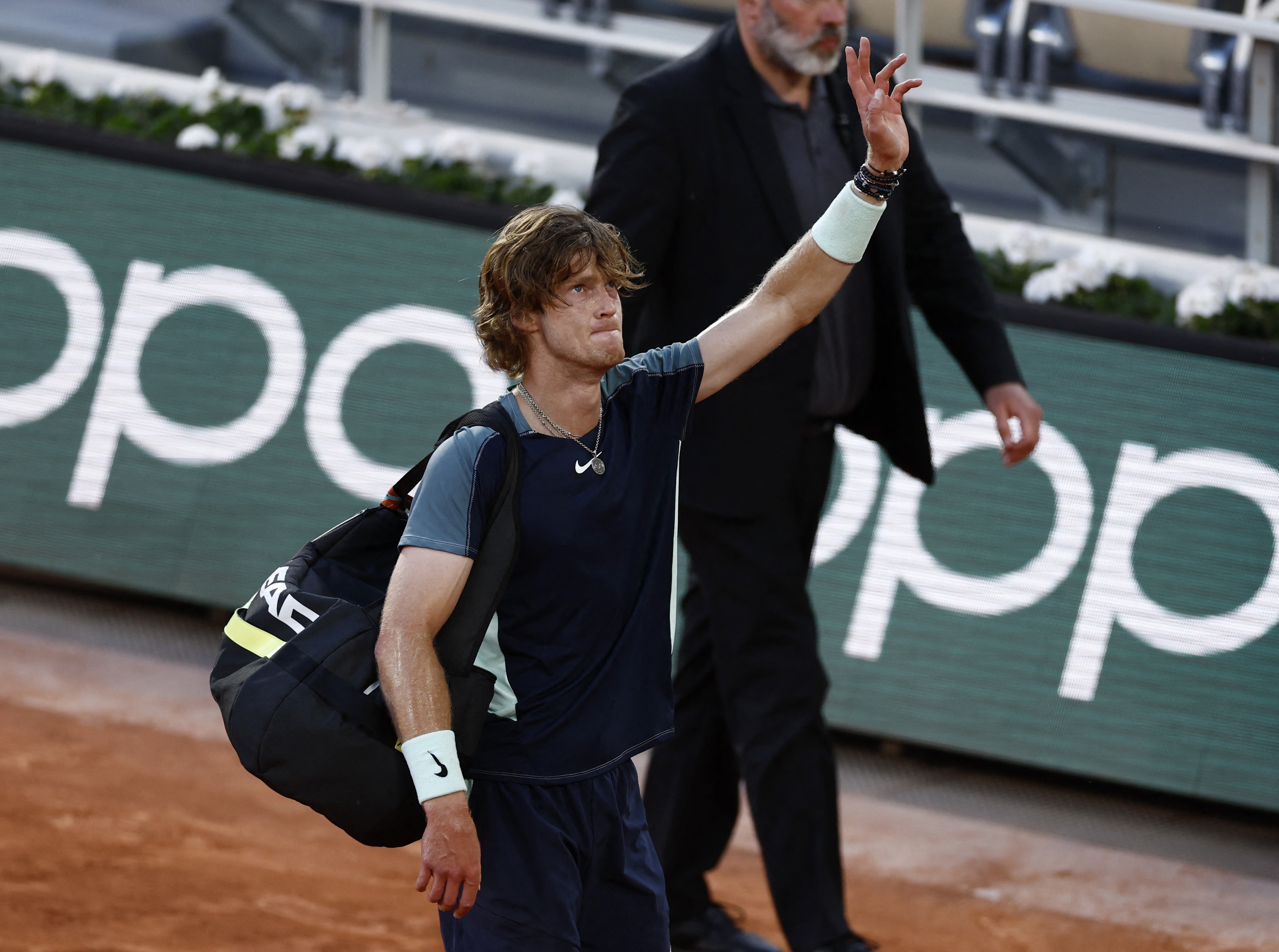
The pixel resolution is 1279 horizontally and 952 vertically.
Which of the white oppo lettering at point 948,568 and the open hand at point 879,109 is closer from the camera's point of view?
the open hand at point 879,109

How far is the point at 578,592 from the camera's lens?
2.57 m

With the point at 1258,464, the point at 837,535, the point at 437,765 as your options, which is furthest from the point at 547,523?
the point at 1258,464

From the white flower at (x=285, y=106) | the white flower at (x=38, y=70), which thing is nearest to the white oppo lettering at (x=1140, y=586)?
→ the white flower at (x=285, y=106)

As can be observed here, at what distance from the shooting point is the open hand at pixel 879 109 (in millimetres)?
2725

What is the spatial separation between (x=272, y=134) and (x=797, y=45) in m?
3.61

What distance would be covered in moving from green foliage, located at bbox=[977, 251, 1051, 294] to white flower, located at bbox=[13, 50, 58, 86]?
4.19m

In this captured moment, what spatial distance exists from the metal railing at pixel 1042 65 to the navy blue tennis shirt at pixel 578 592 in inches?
171

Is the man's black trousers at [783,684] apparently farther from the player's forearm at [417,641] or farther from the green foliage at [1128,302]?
the green foliage at [1128,302]

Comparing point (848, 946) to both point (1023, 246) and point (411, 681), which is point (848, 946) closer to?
point (411, 681)

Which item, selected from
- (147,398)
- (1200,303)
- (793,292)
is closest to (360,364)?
(147,398)

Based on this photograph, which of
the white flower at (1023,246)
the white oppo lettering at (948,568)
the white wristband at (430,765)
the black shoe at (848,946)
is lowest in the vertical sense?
the black shoe at (848,946)

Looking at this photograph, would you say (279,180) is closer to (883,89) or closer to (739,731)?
(739,731)

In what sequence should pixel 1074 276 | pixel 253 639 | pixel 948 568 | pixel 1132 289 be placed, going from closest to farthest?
pixel 253 639 → pixel 948 568 → pixel 1074 276 → pixel 1132 289

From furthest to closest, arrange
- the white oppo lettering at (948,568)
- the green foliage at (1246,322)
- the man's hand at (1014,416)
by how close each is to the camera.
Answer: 1. the green foliage at (1246,322)
2. the white oppo lettering at (948,568)
3. the man's hand at (1014,416)
